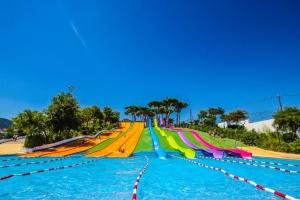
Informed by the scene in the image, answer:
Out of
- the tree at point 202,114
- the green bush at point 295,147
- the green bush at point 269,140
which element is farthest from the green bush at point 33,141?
the tree at point 202,114

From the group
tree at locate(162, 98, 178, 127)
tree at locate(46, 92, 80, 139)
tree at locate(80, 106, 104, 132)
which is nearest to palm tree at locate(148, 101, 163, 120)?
tree at locate(162, 98, 178, 127)

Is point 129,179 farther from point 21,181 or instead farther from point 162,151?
point 162,151

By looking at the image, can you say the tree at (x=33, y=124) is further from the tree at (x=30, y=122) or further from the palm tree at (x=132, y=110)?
the palm tree at (x=132, y=110)

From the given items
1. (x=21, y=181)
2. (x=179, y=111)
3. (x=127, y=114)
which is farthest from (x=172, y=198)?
(x=127, y=114)

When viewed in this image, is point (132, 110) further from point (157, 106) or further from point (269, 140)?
point (269, 140)

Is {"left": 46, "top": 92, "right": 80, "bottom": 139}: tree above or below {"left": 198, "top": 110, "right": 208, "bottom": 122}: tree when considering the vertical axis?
below

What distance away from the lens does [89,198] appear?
873cm

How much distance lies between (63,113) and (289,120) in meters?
28.8

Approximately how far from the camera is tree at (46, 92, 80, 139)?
29562 mm

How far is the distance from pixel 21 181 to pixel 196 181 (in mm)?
8215

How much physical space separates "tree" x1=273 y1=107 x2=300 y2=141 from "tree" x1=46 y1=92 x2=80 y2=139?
27.0m

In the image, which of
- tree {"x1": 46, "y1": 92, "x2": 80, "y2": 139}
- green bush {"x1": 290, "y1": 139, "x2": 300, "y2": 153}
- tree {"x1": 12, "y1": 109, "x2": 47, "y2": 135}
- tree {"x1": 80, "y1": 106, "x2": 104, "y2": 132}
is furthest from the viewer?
tree {"x1": 80, "y1": 106, "x2": 104, "y2": 132}

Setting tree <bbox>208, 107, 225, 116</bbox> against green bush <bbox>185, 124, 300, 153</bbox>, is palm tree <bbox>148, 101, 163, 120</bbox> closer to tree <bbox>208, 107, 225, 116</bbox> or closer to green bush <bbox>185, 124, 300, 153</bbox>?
tree <bbox>208, 107, 225, 116</bbox>

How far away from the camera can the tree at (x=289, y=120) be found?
112 ft
